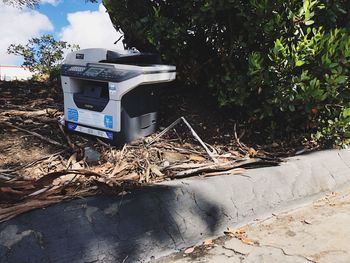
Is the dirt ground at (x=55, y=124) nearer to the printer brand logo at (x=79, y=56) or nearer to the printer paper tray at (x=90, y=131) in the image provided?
the printer paper tray at (x=90, y=131)

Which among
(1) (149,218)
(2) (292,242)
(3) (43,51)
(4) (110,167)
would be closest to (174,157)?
(4) (110,167)

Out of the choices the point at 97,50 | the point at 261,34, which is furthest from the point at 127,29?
the point at 261,34

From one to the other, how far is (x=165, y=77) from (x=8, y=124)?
1.65m

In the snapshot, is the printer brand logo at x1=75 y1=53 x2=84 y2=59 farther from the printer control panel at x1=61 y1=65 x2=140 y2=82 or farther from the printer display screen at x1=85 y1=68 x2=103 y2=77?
the printer display screen at x1=85 y1=68 x2=103 y2=77

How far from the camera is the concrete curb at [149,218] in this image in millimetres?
2463

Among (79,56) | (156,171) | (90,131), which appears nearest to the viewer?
Result: (156,171)

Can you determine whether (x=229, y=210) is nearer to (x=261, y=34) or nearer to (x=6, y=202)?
(x=6, y=202)

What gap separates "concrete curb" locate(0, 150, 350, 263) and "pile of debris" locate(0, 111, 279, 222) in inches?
5.8

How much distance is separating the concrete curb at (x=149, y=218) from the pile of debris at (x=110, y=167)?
0.15 meters

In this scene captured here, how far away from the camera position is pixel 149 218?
9.27 ft

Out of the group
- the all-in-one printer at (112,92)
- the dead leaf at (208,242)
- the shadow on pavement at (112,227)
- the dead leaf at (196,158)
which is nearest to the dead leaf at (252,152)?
the dead leaf at (196,158)

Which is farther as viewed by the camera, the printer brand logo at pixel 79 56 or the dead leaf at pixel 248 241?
the printer brand logo at pixel 79 56

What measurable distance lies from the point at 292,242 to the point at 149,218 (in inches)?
40.7

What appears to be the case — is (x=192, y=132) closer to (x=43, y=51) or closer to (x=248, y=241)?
(x=248, y=241)
